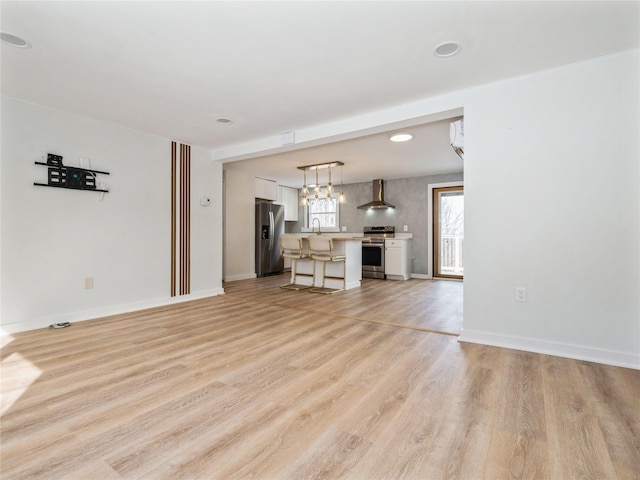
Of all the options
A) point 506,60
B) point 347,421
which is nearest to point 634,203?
point 506,60

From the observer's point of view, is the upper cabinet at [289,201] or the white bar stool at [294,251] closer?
the white bar stool at [294,251]

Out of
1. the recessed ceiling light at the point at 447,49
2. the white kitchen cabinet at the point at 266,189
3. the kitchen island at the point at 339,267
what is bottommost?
the kitchen island at the point at 339,267

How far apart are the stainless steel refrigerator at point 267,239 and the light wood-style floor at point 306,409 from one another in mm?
4152

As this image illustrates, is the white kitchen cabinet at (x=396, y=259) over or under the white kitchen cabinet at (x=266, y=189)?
under

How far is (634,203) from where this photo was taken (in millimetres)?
2279

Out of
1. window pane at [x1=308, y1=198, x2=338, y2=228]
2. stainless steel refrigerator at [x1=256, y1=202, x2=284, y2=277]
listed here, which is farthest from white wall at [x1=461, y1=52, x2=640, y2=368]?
window pane at [x1=308, y1=198, x2=338, y2=228]

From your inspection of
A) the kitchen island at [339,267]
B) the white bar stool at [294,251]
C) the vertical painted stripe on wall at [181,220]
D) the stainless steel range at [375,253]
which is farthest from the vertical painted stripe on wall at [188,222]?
the stainless steel range at [375,253]

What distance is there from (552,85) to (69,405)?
3914 millimetres

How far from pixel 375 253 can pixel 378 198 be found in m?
1.30

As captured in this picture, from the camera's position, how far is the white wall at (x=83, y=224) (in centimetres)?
308

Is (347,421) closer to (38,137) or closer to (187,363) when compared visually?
(187,363)

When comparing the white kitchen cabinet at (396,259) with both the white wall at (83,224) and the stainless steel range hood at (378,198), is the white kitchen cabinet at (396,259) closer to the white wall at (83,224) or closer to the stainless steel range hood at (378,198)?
the stainless steel range hood at (378,198)

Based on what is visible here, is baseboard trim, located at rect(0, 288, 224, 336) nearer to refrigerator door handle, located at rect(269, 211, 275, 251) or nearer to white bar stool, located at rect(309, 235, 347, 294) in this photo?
white bar stool, located at rect(309, 235, 347, 294)

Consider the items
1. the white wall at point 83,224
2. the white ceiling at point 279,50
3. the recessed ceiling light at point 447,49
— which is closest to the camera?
the white ceiling at point 279,50
